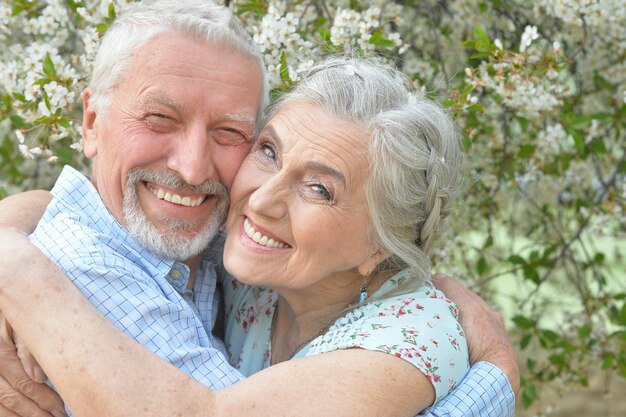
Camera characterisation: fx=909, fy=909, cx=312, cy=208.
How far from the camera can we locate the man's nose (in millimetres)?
2660

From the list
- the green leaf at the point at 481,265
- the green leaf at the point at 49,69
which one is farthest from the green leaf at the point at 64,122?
the green leaf at the point at 481,265

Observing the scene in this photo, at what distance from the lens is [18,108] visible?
128 inches

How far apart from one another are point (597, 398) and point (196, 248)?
5.01m

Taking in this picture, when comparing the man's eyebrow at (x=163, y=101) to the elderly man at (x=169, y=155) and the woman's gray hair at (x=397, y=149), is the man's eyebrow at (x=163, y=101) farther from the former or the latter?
the woman's gray hair at (x=397, y=149)

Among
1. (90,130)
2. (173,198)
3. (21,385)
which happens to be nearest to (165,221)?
(173,198)

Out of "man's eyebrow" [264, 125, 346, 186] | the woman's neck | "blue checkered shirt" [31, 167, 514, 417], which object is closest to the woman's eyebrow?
"man's eyebrow" [264, 125, 346, 186]

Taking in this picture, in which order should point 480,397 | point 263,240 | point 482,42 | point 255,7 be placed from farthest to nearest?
point 255,7 → point 482,42 → point 263,240 → point 480,397

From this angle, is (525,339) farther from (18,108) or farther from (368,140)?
(18,108)

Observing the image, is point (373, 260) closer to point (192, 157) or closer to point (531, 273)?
point (192, 157)

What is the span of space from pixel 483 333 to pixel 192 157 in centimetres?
104

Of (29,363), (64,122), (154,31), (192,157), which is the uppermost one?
(154,31)

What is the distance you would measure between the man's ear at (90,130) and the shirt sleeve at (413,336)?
938 mm

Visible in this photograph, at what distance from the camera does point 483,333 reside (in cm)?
281

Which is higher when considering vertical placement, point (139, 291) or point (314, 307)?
point (139, 291)
